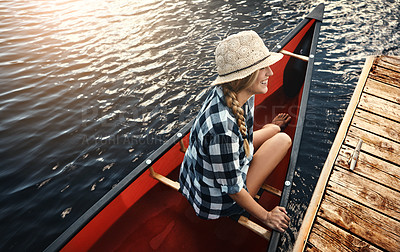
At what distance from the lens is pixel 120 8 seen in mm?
10258

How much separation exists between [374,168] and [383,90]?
5.97 ft

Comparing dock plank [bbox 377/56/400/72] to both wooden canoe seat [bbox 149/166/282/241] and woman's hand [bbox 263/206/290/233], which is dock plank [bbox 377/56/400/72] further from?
woman's hand [bbox 263/206/290/233]

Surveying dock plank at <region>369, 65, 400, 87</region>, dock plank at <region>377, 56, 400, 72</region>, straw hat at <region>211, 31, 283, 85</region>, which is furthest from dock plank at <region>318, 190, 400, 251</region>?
dock plank at <region>377, 56, 400, 72</region>

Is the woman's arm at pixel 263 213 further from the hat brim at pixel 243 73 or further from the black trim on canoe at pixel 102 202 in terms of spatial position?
the black trim on canoe at pixel 102 202

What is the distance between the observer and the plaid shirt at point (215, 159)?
195 cm

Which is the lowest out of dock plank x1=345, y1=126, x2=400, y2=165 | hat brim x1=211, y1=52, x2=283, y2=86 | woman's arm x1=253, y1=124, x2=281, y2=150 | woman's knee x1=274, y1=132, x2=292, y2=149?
dock plank x1=345, y1=126, x2=400, y2=165

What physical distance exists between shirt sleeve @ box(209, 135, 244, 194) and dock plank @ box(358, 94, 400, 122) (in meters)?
3.25

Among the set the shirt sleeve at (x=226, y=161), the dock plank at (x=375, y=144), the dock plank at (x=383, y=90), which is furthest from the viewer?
the dock plank at (x=383, y=90)

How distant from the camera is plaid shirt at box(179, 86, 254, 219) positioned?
1.95 m

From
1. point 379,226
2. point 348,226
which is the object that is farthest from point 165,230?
point 379,226

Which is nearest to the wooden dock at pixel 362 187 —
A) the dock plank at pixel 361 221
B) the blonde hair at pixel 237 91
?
the dock plank at pixel 361 221

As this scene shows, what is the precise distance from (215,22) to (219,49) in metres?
7.74

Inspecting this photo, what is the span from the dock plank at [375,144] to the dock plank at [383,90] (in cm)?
101

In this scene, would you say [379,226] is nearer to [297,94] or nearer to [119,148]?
[297,94]
